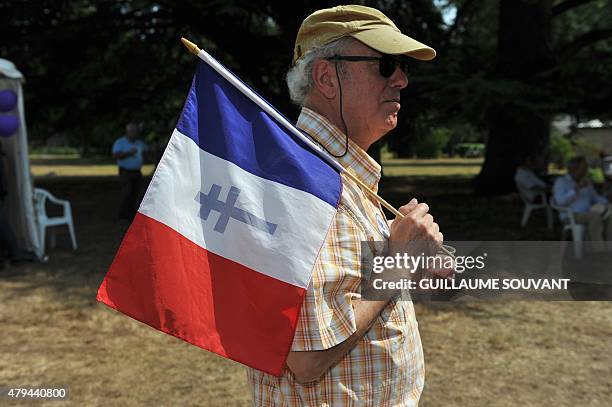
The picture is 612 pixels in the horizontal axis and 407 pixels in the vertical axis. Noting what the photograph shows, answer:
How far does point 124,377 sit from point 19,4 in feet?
35.2

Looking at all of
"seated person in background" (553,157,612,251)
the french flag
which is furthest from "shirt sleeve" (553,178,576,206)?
the french flag

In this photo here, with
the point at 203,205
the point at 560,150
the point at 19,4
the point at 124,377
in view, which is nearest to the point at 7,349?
the point at 124,377

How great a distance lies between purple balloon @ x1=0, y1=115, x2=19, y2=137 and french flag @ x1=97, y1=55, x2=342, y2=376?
7.26 metres

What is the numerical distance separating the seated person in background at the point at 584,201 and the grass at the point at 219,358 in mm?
2156

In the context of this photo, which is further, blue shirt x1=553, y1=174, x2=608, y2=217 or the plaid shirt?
blue shirt x1=553, y1=174, x2=608, y2=217

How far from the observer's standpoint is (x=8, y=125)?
8031 mm

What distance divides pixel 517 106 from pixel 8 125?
22.3 ft

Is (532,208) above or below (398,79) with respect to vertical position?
below

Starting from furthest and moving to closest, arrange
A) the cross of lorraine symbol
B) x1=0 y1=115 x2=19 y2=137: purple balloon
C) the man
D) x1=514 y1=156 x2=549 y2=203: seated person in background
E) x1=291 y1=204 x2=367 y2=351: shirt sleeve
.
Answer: x1=514 y1=156 x2=549 y2=203: seated person in background < the man < x1=0 y1=115 x2=19 y2=137: purple balloon < the cross of lorraine symbol < x1=291 y1=204 x2=367 y2=351: shirt sleeve

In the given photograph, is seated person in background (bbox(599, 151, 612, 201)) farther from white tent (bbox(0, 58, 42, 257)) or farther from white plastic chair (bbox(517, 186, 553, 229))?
white tent (bbox(0, 58, 42, 257))

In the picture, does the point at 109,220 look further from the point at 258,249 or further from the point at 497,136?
the point at 258,249

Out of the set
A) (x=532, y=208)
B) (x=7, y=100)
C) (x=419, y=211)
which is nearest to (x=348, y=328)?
(x=419, y=211)

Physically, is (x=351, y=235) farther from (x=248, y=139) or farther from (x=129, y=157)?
(x=129, y=157)

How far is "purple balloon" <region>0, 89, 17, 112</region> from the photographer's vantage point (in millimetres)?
7859
